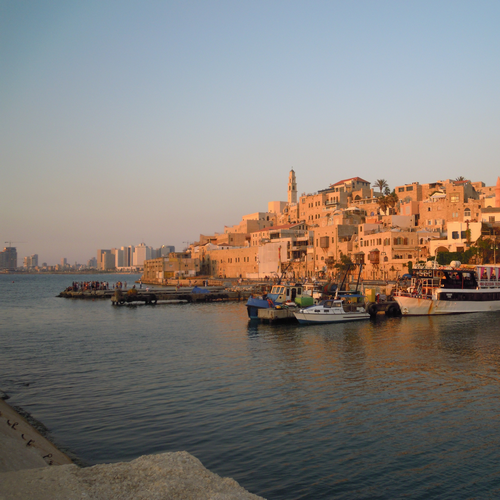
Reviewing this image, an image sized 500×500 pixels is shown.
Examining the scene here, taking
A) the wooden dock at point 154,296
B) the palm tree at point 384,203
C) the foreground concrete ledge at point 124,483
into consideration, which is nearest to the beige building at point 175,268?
the wooden dock at point 154,296

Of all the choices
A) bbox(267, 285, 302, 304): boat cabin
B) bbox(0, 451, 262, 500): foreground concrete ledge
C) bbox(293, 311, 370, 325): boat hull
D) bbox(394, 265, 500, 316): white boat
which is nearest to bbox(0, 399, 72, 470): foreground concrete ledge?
bbox(0, 451, 262, 500): foreground concrete ledge

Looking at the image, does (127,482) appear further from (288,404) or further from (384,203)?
(384,203)

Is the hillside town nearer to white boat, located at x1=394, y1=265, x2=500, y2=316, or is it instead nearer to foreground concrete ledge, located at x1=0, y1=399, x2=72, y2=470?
white boat, located at x1=394, y1=265, x2=500, y2=316

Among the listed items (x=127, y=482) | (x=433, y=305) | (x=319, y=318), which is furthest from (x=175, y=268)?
(x=127, y=482)

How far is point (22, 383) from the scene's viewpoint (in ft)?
68.6

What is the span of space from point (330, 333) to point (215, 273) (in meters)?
81.4

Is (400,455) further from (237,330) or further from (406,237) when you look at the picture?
(406,237)

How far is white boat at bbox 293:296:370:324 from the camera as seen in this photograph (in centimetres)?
4022

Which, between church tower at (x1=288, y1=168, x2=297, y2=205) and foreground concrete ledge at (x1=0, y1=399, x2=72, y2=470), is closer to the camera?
foreground concrete ledge at (x1=0, y1=399, x2=72, y2=470)

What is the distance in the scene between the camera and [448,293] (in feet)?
154

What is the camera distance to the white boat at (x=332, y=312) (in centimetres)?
4022

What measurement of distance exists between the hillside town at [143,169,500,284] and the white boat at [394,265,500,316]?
1630cm

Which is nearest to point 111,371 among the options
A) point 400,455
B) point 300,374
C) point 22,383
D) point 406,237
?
point 22,383

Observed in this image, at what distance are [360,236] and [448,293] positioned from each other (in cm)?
3714
